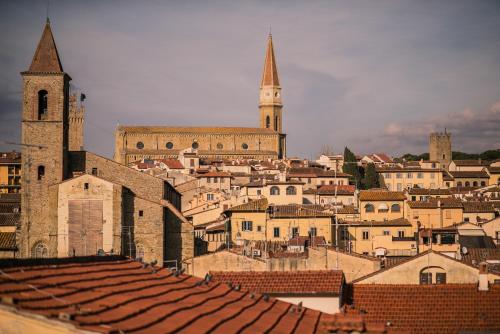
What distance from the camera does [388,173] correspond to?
97.0 metres

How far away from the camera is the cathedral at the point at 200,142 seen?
131375 millimetres

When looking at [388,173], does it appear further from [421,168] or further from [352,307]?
[352,307]

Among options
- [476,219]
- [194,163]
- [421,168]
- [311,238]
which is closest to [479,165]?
[421,168]

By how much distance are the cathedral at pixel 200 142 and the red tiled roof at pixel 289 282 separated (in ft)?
359

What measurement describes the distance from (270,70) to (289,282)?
480 ft

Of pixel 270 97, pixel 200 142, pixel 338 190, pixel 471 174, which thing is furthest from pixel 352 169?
pixel 270 97

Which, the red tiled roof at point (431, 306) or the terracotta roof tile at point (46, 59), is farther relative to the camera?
the terracotta roof tile at point (46, 59)

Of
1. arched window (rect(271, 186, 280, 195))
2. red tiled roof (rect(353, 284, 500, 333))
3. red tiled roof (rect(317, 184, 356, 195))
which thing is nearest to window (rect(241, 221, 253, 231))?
arched window (rect(271, 186, 280, 195))

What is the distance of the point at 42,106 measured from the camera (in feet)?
147

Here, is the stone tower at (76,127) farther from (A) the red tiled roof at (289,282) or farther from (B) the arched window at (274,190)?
(A) the red tiled roof at (289,282)

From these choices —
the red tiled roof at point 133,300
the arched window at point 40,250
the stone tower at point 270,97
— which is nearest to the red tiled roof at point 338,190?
the arched window at point 40,250

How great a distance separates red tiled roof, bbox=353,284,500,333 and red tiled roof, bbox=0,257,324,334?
3774 millimetres

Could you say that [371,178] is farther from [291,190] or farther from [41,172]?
[41,172]

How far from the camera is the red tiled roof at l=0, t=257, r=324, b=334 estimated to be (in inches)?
352
